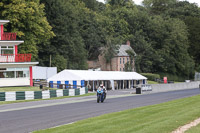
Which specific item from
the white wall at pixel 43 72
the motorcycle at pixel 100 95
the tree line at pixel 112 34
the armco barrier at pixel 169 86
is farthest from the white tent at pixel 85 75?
the motorcycle at pixel 100 95

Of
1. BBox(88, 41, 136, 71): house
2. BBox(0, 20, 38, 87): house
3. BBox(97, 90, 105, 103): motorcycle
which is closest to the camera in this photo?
BBox(97, 90, 105, 103): motorcycle

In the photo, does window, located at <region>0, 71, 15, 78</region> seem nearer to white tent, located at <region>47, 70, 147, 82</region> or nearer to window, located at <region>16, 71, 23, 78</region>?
window, located at <region>16, 71, 23, 78</region>

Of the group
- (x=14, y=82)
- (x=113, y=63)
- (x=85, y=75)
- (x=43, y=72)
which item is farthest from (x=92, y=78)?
(x=113, y=63)

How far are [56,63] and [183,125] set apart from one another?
5966cm

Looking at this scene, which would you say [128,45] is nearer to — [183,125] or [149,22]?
[149,22]

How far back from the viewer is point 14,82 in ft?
155

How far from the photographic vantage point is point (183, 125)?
13805 mm

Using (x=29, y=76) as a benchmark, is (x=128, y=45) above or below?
above

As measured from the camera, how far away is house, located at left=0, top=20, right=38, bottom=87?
46688mm

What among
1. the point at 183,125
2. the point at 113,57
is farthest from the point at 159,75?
the point at 183,125

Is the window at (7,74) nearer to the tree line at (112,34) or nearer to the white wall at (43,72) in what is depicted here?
the tree line at (112,34)

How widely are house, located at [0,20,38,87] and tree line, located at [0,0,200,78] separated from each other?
27.9 ft

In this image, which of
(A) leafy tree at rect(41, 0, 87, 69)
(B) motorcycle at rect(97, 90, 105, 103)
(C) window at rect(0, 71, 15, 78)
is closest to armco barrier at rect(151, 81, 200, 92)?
(C) window at rect(0, 71, 15, 78)

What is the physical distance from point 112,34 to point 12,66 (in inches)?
2257
